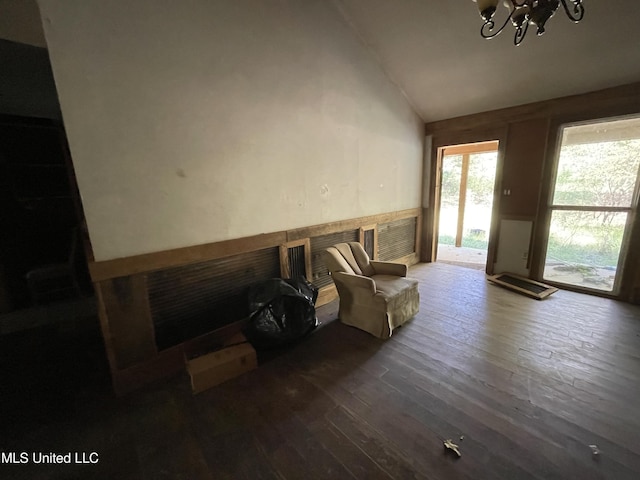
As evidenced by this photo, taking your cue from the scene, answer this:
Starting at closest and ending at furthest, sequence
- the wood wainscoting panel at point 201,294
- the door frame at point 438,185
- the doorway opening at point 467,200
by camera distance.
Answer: the wood wainscoting panel at point 201,294 < the door frame at point 438,185 < the doorway opening at point 467,200

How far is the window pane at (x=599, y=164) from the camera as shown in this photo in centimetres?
284

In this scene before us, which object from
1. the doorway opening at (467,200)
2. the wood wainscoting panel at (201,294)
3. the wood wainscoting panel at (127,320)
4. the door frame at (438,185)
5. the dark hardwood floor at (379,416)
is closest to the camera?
the dark hardwood floor at (379,416)

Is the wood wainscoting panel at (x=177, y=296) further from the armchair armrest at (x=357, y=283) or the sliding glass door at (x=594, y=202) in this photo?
the sliding glass door at (x=594, y=202)

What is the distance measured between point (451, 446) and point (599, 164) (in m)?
3.73

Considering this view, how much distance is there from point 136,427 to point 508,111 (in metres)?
5.14

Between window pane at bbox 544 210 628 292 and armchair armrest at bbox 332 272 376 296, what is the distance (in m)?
2.93

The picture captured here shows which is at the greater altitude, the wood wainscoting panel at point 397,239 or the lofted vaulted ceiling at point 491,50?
the lofted vaulted ceiling at point 491,50

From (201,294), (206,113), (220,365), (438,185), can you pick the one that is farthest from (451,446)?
(438,185)

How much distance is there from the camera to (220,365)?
1813 millimetres

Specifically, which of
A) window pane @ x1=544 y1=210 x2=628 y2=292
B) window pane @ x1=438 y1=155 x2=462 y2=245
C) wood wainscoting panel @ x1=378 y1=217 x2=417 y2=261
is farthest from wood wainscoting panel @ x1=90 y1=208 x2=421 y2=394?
window pane @ x1=438 y1=155 x2=462 y2=245

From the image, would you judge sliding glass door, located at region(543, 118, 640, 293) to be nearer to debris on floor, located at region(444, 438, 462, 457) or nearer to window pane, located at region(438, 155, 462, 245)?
window pane, located at region(438, 155, 462, 245)

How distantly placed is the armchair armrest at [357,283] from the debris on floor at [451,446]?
1.17m
